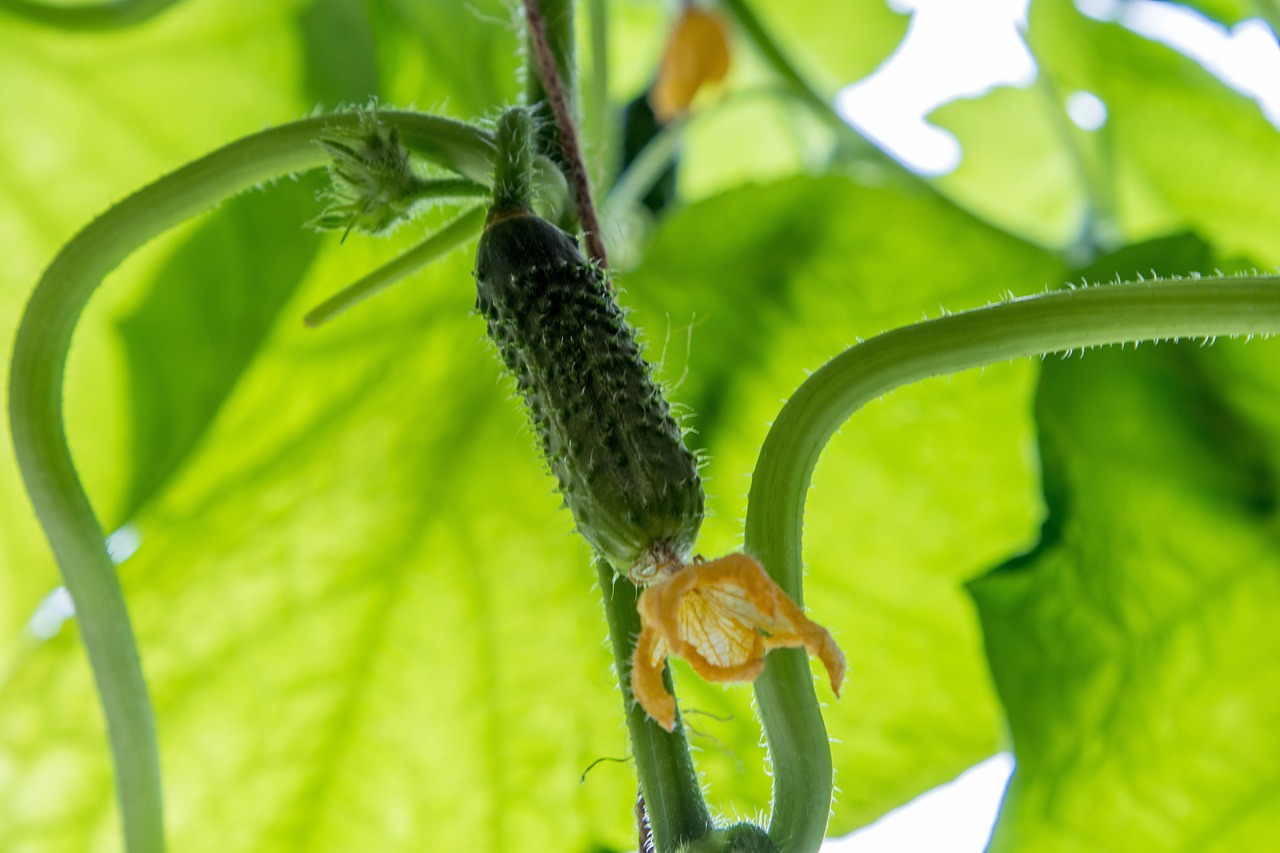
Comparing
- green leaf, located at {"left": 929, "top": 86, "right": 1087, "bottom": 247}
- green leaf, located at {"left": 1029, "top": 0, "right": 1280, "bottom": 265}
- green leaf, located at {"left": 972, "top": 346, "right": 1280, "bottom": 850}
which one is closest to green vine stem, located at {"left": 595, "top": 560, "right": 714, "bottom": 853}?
green leaf, located at {"left": 972, "top": 346, "right": 1280, "bottom": 850}

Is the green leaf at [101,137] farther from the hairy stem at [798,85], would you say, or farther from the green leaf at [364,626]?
the hairy stem at [798,85]

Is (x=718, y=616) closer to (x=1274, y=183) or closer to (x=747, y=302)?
(x=747, y=302)

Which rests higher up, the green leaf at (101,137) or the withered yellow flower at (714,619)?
the green leaf at (101,137)

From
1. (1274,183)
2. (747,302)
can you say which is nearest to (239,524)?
(747,302)

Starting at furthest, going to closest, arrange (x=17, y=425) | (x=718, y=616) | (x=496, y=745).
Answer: (x=496, y=745) → (x=17, y=425) → (x=718, y=616)

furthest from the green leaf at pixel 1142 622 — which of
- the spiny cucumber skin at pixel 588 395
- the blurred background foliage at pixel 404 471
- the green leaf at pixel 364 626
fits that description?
the spiny cucumber skin at pixel 588 395

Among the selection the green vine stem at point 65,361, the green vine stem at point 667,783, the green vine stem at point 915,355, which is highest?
the green vine stem at point 65,361

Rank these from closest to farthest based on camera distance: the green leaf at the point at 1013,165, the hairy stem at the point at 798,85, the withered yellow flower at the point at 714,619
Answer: the withered yellow flower at the point at 714,619 < the hairy stem at the point at 798,85 < the green leaf at the point at 1013,165

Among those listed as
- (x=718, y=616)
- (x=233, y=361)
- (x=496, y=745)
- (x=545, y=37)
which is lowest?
(x=718, y=616)
